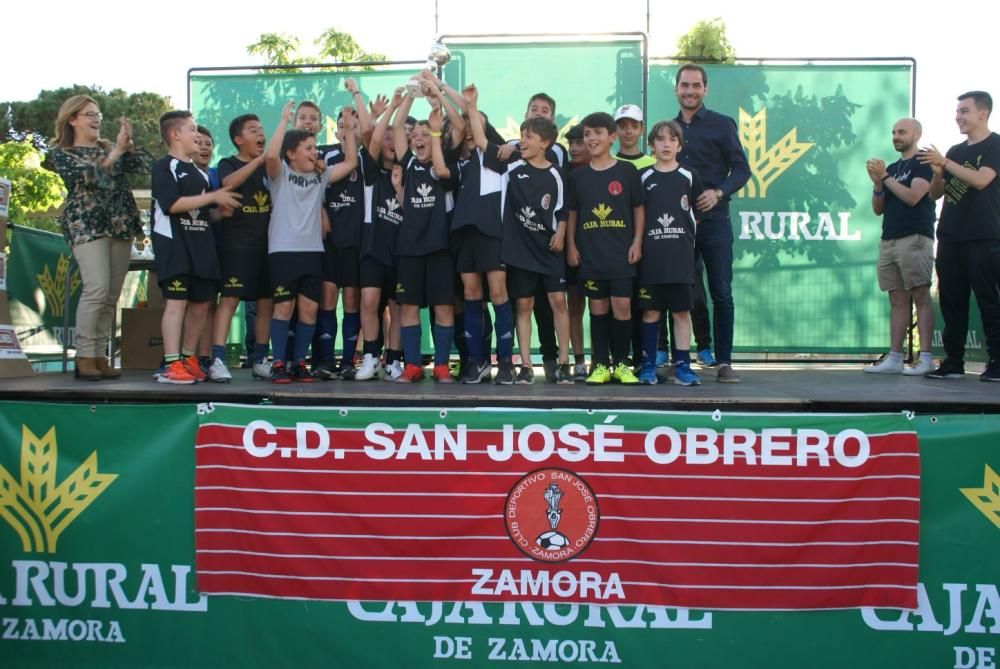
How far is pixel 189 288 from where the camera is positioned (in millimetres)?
5074

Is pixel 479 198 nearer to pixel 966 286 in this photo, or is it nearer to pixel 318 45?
pixel 966 286

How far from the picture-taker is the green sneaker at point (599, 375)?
16.1 ft

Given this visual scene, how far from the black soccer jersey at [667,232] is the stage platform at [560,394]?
680 mm

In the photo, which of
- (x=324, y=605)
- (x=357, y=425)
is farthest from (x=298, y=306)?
(x=324, y=605)

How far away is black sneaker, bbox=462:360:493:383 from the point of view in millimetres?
5027

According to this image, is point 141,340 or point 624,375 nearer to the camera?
point 624,375

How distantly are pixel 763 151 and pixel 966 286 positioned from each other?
232 centimetres

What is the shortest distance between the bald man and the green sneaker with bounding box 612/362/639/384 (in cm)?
236

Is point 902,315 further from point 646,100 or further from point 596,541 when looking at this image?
point 596,541

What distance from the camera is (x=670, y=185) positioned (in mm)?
5012

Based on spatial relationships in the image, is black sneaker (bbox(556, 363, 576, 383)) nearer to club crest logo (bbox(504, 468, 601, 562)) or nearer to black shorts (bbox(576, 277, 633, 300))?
black shorts (bbox(576, 277, 633, 300))

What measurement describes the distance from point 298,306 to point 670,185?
→ 2432mm

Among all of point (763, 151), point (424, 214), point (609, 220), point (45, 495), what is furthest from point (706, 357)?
point (45, 495)

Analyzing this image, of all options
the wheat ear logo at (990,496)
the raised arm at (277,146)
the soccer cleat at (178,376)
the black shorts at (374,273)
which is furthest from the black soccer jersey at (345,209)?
the wheat ear logo at (990,496)
